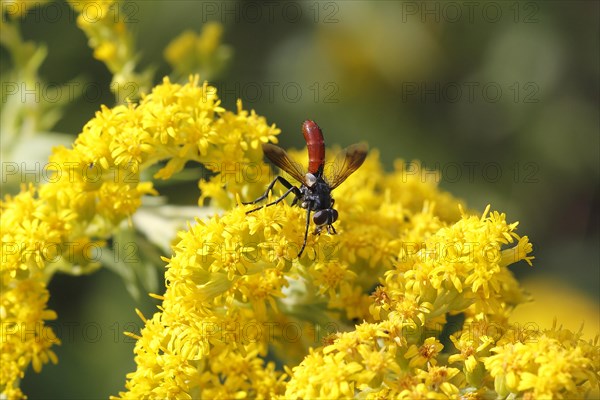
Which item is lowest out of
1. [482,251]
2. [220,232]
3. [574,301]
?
[574,301]

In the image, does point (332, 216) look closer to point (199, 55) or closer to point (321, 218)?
point (321, 218)

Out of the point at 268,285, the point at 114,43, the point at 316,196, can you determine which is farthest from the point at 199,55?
the point at 268,285

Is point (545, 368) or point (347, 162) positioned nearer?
point (545, 368)

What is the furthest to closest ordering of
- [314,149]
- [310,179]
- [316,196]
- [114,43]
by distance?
[114,43]
[314,149]
[310,179]
[316,196]

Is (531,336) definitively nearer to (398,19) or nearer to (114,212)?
(114,212)

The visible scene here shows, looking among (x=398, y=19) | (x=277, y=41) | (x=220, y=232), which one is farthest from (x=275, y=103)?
(x=220, y=232)

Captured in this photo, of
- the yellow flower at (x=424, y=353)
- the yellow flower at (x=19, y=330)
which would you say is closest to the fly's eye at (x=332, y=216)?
the yellow flower at (x=424, y=353)
